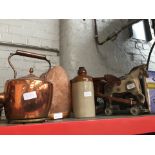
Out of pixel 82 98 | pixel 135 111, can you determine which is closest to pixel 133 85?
pixel 135 111

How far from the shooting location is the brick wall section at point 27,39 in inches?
47.0

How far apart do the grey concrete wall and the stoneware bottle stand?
47cm

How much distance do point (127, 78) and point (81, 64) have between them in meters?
0.47

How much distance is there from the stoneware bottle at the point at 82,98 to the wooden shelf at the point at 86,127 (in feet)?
0.49

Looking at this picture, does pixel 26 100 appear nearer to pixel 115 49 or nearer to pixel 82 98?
pixel 82 98

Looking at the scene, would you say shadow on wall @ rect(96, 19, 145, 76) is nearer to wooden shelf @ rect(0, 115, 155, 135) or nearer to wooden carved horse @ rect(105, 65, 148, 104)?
wooden carved horse @ rect(105, 65, 148, 104)

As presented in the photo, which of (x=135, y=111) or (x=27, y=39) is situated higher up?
(x=27, y=39)

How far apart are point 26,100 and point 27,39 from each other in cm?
71

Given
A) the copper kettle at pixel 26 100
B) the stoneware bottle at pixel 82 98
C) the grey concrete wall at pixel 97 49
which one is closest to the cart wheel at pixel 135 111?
the stoneware bottle at pixel 82 98

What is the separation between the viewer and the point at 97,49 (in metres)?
1.47
